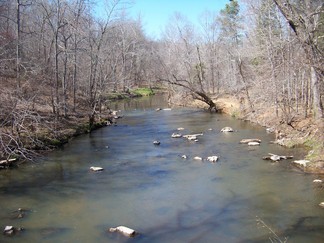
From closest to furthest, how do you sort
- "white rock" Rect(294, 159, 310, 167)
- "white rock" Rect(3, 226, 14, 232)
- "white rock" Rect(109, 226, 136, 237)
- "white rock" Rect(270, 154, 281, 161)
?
"white rock" Rect(109, 226, 136, 237), "white rock" Rect(3, 226, 14, 232), "white rock" Rect(294, 159, 310, 167), "white rock" Rect(270, 154, 281, 161)

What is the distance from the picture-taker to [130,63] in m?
68.4

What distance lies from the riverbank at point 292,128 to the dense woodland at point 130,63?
46 centimetres

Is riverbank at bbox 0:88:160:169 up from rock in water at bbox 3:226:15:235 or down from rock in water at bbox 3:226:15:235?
up

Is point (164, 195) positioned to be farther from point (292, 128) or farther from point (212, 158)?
point (292, 128)

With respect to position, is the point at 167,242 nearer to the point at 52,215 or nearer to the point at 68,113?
the point at 52,215

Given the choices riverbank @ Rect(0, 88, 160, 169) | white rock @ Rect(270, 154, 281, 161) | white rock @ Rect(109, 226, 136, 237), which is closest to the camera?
white rock @ Rect(109, 226, 136, 237)

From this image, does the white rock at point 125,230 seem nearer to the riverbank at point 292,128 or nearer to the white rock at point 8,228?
the white rock at point 8,228

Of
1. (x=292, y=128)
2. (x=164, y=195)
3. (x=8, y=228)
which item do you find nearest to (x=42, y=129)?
(x=164, y=195)

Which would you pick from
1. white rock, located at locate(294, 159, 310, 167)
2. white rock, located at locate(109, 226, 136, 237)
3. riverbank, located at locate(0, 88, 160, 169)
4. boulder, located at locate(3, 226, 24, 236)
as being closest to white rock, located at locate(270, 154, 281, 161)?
white rock, located at locate(294, 159, 310, 167)

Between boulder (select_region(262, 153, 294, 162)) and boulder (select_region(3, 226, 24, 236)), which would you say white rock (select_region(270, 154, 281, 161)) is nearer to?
boulder (select_region(262, 153, 294, 162))

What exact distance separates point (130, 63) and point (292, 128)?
49.1 m

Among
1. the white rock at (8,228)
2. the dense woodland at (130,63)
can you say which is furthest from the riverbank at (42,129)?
the white rock at (8,228)

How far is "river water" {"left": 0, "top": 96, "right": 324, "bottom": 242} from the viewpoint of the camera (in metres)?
10.2

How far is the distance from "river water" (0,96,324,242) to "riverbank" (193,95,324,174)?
2.81ft
